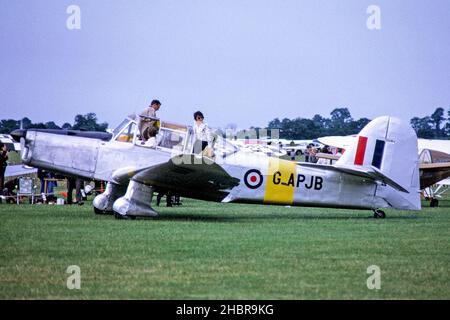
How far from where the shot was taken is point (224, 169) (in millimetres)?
13453

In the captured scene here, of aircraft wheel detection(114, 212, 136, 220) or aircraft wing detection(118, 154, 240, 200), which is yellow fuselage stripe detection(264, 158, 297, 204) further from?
aircraft wheel detection(114, 212, 136, 220)

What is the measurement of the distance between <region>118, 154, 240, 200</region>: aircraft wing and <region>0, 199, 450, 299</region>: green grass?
1.94 feet

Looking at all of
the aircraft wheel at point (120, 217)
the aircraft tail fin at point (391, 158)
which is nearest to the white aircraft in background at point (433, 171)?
the aircraft tail fin at point (391, 158)

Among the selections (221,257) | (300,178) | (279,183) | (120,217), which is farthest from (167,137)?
(221,257)

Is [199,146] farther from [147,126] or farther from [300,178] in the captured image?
[300,178]

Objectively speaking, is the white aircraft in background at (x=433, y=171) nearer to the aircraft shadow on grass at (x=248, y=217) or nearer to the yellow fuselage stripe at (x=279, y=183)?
the aircraft shadow on grass at (x=248, y=217)

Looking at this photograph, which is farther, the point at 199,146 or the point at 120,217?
the point at 199,146

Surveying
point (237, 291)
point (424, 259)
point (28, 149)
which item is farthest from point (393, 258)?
point (28, 149)

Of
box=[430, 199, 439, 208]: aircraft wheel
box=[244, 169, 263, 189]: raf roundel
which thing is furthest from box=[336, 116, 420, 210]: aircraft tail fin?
box=[430, 199, 439, 208]: aircraft wheel

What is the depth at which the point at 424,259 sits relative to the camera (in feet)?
29.3

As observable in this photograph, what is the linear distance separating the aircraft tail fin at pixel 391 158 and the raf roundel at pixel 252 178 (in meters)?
1.64

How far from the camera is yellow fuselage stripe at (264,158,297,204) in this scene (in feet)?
46.3

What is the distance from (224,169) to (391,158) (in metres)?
3.46
